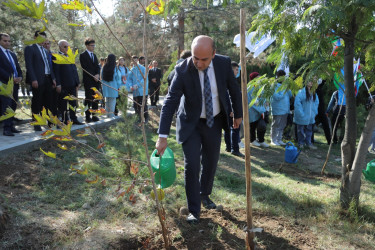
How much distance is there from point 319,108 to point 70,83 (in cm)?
642

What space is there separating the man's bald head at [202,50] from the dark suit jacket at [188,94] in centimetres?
22

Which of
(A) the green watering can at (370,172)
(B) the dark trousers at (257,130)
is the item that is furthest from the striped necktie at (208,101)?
(B) the dark trousers at (257,130)

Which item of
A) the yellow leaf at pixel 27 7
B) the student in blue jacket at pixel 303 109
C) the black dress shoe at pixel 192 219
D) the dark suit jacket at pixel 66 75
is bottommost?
the black dress shoe at pixel 192 219

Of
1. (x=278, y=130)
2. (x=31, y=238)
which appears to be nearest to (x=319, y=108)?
(x=278, y=130)

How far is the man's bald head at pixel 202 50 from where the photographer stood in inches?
113

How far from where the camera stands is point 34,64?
19.8ft

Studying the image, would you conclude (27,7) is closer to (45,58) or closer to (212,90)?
(212,90)

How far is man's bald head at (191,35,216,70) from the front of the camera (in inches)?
113

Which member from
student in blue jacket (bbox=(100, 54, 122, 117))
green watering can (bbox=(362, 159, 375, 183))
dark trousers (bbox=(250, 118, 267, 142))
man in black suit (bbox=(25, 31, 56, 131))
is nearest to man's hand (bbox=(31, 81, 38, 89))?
man in black suit (bbox=(25, 31, 56, 131))

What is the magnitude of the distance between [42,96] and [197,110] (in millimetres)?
4331

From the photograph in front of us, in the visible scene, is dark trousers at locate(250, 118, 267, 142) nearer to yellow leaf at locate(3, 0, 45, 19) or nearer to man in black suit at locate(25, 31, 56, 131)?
man in black suit at locate(25, 31, 56, 131)

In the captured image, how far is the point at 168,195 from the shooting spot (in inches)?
158

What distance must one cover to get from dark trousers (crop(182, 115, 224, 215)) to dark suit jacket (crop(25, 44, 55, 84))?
3.97 meters

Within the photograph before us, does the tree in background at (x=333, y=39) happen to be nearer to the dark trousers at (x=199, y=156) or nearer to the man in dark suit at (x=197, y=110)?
the man in dark suit at (x=197, y=110)
